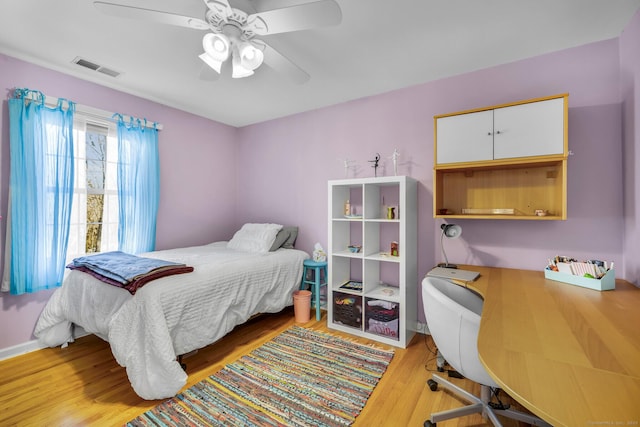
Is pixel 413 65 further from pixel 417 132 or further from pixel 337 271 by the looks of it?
pixel 337 271

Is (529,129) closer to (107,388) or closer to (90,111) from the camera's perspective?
(107,388)

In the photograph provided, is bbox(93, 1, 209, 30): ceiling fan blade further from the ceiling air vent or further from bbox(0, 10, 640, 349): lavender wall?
bbox(0, 10, 640, 349): lavender wall

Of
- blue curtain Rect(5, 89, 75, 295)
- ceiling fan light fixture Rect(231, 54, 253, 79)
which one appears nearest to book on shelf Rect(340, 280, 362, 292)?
ceiling fan light fixture Rect(231, 54, 253, 79)

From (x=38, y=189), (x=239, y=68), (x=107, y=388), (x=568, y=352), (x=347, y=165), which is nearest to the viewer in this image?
(x=568, y=352)

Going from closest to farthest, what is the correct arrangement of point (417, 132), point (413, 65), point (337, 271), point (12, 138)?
point (12, 138), point (413, 65), point (417, 132), point (337, 271)

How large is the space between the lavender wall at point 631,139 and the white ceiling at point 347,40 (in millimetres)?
156

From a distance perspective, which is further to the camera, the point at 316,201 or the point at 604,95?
the point at 316,201

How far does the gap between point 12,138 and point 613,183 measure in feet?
15.0

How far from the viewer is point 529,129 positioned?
1973 millimetres

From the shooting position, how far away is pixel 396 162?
2.84 metres

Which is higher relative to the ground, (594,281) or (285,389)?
(594,281)

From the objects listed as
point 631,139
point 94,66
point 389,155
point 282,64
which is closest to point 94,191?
point 94,66

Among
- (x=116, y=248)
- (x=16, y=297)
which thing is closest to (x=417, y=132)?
(x=116, y=248)

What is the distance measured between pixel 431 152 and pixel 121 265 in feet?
9.22
